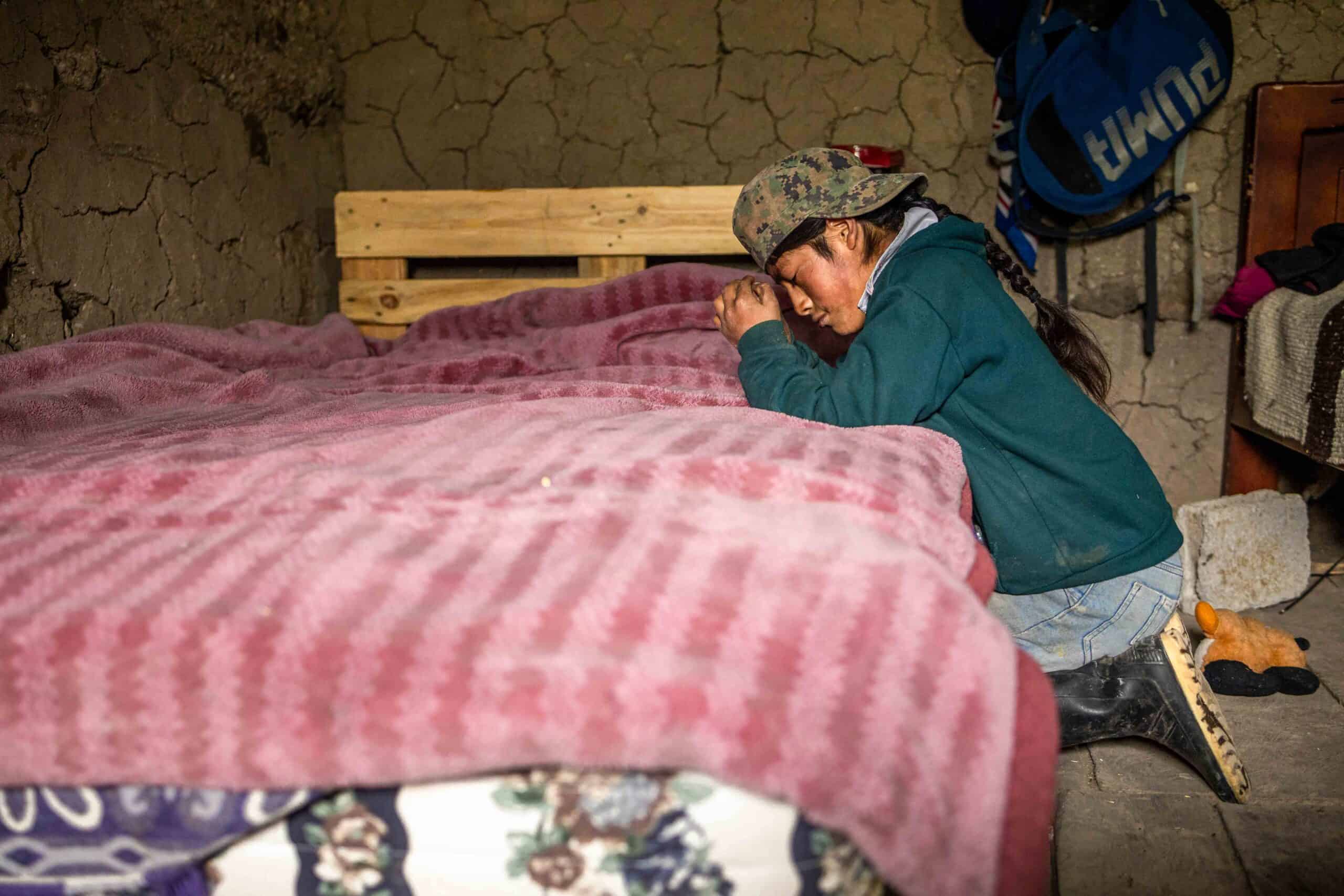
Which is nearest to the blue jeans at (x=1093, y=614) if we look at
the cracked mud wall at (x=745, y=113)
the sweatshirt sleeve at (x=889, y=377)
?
the sweatshirt sleeve at (x=889, y=377)

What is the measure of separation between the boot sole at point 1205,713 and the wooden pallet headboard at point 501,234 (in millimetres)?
1747

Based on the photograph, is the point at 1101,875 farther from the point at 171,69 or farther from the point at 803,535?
the point at 171,69

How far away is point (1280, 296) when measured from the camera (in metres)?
2.68

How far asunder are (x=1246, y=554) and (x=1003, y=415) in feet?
5.32

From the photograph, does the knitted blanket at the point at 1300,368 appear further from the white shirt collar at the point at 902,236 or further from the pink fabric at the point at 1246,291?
the white shirt collar at the point at 902,236

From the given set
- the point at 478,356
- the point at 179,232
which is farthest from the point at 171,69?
the point at 478,356

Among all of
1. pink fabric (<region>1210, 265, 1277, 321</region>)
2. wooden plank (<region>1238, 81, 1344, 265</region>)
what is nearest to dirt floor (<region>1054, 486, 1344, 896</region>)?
pink fabric (<region>1210, 265, 1277, 321</region>)

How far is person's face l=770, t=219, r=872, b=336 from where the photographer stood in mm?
1678

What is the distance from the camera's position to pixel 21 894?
0.85 m

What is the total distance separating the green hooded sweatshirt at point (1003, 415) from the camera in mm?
1454

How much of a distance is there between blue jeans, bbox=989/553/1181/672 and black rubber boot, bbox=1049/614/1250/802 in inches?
1.1

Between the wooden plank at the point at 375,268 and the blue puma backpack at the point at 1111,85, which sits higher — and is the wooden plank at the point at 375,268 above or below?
below

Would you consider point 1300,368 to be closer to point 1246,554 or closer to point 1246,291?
point 1246,291

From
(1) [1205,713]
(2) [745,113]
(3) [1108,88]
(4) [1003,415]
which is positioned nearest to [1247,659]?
(1) [1205,713]
